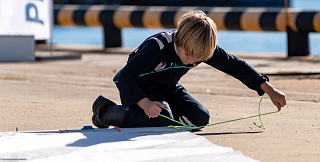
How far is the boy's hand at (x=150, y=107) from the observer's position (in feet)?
11.0

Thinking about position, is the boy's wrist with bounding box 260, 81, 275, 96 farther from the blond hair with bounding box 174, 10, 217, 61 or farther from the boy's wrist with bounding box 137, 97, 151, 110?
the boy's wrist with bounding box 137, 97, 151, 110

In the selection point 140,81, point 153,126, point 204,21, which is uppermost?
point 204,21

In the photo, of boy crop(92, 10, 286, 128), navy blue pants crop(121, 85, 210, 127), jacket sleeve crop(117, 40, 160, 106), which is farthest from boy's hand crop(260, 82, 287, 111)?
jacket sleeve crop(117, 40, 160, 106)

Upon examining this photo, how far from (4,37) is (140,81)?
5.53 meters

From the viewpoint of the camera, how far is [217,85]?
636 cm

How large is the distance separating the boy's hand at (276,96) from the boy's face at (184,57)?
1.91ft

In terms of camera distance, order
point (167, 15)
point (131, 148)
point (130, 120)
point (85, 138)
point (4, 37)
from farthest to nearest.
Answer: point (167, 15)
point (4, 37)
point (130, 120)
point (85, 138)
point (131, 148)

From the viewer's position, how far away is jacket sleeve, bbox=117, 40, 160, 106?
3.44 m

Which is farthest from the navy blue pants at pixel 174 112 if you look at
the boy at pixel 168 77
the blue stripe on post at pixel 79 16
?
the blue stripe on post at pixel 79 16

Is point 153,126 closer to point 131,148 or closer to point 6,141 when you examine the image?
point 131,148

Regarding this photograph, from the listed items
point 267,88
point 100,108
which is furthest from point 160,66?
point 267,88

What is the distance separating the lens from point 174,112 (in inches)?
154

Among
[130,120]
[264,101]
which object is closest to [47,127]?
[130,120]

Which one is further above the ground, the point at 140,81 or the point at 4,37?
the point at 140,81
